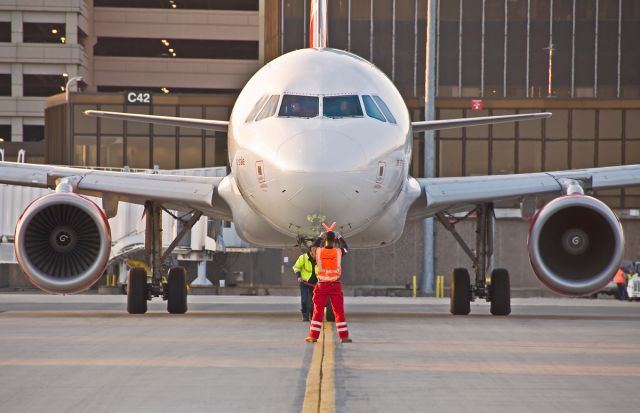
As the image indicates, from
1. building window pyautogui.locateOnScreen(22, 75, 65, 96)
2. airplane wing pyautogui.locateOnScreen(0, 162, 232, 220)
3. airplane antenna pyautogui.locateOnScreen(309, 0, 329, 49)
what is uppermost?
building window pyautogui.locateOnScreen(22, 75, 65, 96)

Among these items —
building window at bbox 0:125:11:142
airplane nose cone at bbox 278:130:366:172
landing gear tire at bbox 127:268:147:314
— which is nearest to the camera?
airplane nose cone at bbox 278:130:366:172

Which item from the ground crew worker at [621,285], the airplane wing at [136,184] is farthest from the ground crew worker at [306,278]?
the ground crew worker at [621,285]

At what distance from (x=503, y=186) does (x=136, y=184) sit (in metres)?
6.10

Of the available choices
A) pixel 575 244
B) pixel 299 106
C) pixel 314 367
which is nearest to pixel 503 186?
pixel 575 244

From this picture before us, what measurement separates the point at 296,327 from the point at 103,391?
762cm

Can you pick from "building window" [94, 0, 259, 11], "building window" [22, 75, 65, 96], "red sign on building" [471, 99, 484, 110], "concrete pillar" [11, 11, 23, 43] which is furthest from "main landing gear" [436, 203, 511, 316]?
"building window" [22, 75, 65, 96]

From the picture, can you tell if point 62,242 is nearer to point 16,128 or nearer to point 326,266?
point 326,266

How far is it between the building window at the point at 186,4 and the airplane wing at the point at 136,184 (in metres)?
66.6

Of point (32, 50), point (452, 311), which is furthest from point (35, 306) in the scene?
point (32, 50)

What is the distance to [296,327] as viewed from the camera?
56.6 ft

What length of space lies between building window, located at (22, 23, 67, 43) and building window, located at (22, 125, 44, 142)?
5.98 meters

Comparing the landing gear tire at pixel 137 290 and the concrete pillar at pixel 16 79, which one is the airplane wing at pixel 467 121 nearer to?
the landing gear tire at pixel 137 290

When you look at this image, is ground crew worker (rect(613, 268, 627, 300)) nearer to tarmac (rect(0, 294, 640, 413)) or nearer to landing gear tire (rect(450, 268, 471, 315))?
landing gear tire (rect(450, 268, 471, 315))

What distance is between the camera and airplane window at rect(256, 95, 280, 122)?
17909mm
